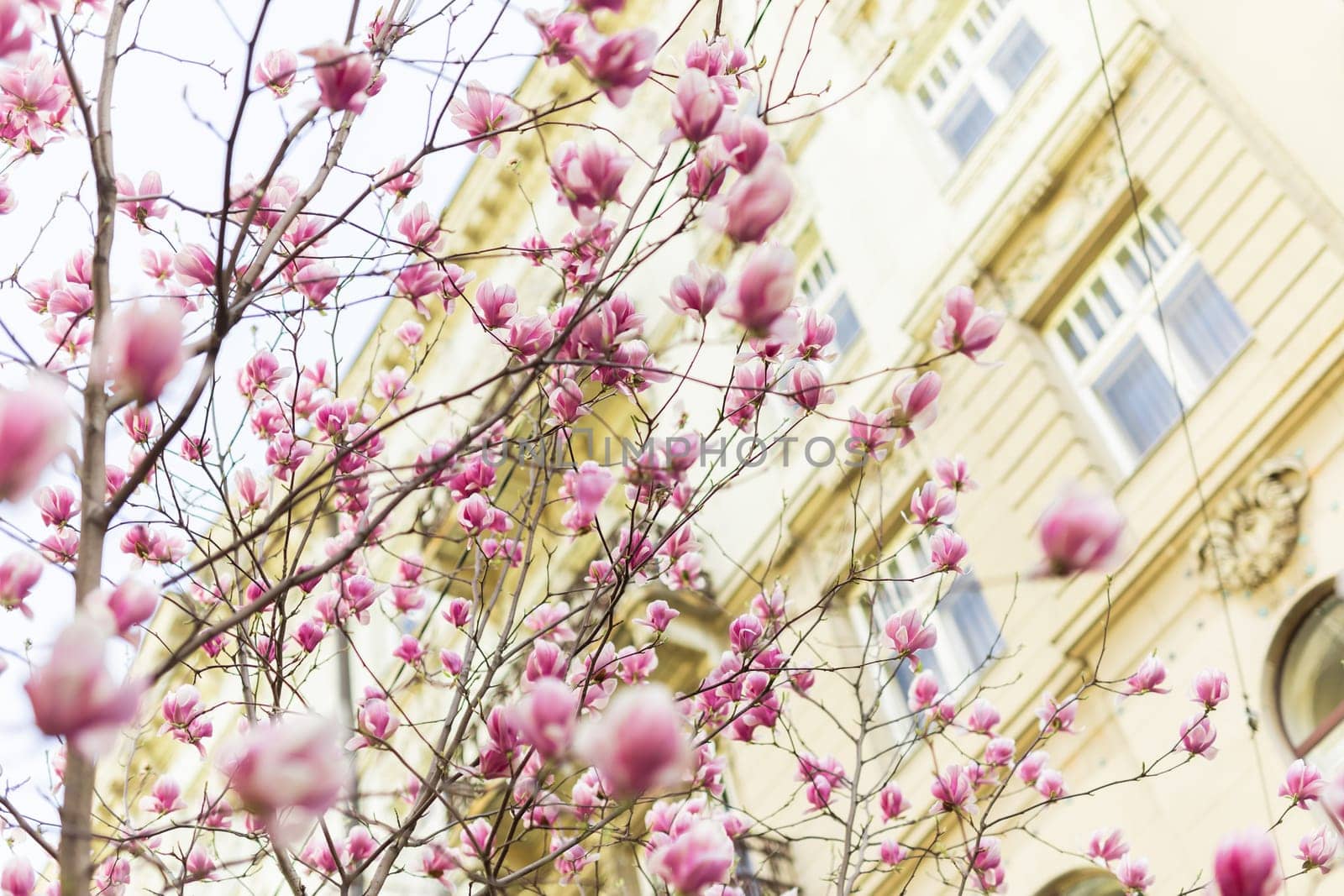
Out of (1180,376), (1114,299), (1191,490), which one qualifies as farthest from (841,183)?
(1191,490)

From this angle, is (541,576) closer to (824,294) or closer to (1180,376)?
(824,294)

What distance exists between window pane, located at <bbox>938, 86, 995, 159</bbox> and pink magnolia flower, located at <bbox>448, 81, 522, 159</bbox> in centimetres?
637

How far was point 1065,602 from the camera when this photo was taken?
6328 mm

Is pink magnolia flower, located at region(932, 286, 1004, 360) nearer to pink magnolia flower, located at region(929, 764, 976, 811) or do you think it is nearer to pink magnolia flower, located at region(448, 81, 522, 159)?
pink magnolia flower, located at region(448, 81, 522, 159)

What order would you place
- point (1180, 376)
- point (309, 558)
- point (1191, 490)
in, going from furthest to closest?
point (309, 558) → point (1180, 376) → point (1191, 490)

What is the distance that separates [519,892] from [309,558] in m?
7.44

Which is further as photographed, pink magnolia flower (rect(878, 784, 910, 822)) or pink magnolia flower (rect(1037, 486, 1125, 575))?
pink magnolia flower (rect(878, 784, 910, 822))

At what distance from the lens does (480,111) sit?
2721mm

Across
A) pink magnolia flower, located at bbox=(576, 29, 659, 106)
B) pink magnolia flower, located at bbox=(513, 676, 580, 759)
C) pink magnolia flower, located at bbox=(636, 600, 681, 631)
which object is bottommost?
pink magnolia flower, located at bbox=(513, 676, 580, 759)

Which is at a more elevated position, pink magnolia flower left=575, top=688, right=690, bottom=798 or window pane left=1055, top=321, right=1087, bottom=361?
window pane left=1055, top=321, right=1087, bottom=361

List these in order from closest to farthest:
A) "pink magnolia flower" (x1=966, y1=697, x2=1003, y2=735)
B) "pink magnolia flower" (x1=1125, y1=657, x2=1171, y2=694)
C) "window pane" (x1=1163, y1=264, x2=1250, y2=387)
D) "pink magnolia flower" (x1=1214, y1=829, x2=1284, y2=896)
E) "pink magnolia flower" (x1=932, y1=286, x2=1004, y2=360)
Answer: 1. "pink magnolia flower" (x1=1214, y1=829, x2=1284, y2=896)
2. "pink magnolia flower" (x1=932, y1=286, x2=1004, y2=360)
3. "pink magnolia flower" (x1=1125, y1=657, x2=1171, y2=694)
4. "pink magnolia flower" (x1=966, y1=697, x2=1003, y2=735)
5. "window pane" (x1=1163, y1=264, x2=1250, y2=387)

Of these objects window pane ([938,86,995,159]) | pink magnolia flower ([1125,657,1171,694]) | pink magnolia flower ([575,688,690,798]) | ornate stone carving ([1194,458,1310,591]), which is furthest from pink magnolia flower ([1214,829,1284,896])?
window pane ([938,86,995,159])

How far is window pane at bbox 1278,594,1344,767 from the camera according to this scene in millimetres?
5016

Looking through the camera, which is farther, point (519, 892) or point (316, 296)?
point (519, 892)
